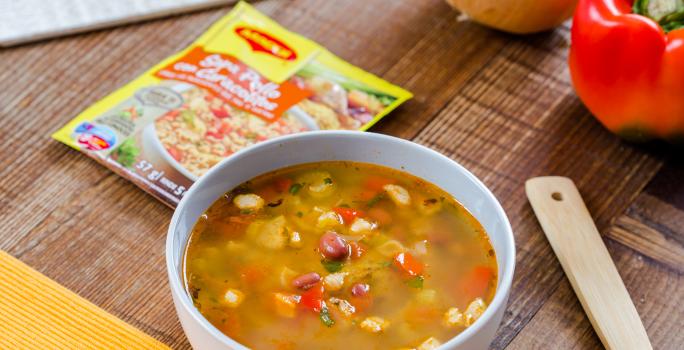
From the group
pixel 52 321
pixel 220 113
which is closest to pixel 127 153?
pixel 220 113

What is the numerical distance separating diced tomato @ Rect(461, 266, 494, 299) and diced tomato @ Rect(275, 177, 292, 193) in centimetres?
30

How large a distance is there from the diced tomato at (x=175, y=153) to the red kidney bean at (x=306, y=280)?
48 centimetres

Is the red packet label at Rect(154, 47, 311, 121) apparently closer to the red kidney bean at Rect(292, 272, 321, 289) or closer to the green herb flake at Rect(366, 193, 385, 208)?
the green herb flake at Rect(366, 193, 385, 208)

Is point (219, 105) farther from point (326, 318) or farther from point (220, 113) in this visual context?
point (326, 318)

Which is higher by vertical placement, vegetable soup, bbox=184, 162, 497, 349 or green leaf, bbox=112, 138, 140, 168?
vegetable soup, bbox=184, 162, 497, 349

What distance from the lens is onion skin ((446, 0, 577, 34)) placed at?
1.84m

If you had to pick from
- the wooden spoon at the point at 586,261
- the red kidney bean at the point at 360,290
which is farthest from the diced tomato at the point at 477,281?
the wooden spoon at the point at 586,261

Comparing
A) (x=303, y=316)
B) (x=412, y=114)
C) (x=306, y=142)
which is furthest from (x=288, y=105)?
(x=303, y=316)

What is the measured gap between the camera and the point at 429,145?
1.69 metres

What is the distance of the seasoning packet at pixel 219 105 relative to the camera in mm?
1627

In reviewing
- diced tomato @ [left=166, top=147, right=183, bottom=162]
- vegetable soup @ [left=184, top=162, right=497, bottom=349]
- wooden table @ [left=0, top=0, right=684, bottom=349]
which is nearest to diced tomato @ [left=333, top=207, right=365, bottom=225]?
vegetable soup @ [left=184, top=162, right=497, bottom=349]

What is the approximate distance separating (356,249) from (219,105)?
590 mm

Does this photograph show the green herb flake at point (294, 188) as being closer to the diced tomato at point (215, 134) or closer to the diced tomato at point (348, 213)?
the diced tomato at point (348, 213)

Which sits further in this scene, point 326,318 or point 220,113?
point 220,113
